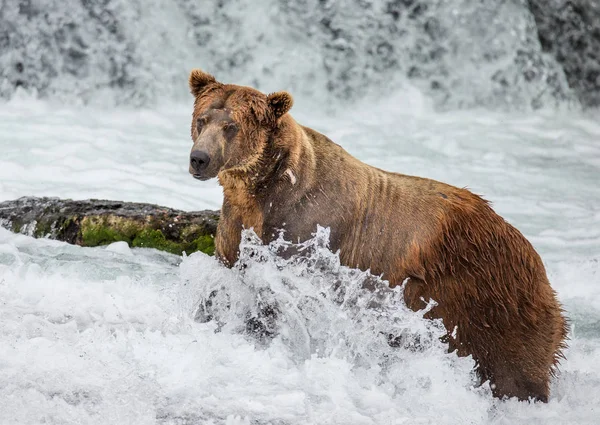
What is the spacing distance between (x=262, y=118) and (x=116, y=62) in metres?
11.3

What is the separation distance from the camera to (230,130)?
5469mm

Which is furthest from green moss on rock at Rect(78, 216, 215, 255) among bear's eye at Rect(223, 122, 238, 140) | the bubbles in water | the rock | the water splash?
the water splash

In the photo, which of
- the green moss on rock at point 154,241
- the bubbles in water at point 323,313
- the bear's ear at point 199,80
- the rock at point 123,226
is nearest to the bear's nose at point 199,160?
the bubbles in water at point 323,313

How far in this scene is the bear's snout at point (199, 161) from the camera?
209 inches

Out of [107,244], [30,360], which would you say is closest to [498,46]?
[107,244]

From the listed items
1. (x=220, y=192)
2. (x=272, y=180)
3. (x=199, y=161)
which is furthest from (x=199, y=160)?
(x=220, y=192)

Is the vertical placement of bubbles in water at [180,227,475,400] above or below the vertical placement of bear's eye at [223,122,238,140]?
below

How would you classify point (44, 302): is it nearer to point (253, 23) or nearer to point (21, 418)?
point (21, 418)

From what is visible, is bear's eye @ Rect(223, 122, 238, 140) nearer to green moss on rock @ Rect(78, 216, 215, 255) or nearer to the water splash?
green moss on rock @ Rect(78, 216, 215, 255)

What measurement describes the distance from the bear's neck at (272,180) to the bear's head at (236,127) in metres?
0.04

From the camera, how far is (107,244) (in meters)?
7.49

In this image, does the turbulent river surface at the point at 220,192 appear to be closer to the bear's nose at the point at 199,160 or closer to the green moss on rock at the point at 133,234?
the green moss on rock at the point at 133,234

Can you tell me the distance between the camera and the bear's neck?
5523mm

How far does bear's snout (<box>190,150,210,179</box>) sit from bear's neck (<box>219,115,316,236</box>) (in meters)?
0.24
